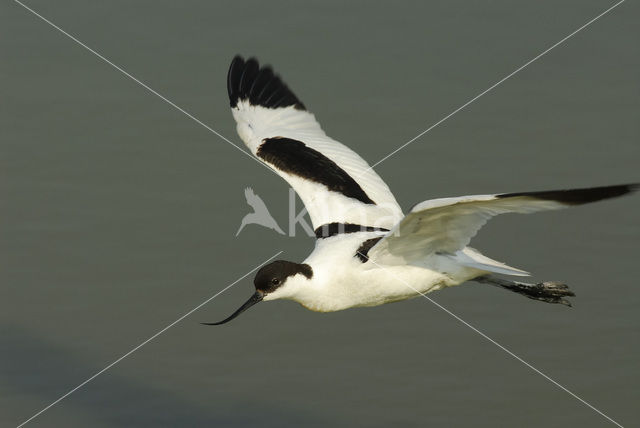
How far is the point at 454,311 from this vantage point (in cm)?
782

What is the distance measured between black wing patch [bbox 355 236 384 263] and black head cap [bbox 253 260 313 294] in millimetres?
338

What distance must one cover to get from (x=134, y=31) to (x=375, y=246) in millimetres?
5029

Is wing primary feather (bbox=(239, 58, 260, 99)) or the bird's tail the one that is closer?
the bird's tail

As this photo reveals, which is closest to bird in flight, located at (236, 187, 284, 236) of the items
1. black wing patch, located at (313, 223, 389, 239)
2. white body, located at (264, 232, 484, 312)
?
black wing patch, located at (313, 223, 389, 239)

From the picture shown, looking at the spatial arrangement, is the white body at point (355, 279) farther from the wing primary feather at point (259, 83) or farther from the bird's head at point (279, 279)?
the wing primary feather at point (259, 83)

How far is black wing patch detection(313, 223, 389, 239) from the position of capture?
7.00 metres

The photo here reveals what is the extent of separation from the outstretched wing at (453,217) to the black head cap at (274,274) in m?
0.41

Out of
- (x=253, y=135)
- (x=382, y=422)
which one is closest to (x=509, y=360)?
(x=382, y=422)

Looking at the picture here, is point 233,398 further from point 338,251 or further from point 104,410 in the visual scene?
point 338,251

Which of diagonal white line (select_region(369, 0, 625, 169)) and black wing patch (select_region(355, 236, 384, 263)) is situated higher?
diagonal white line (select_region(369, 0, 625, 169))

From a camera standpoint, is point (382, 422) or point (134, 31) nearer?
point (382, 422)

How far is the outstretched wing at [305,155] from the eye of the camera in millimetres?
7316

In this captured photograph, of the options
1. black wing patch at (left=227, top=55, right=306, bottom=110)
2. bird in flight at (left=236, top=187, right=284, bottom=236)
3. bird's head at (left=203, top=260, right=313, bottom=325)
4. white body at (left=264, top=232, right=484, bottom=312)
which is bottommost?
white body at (left=264, top=232, right=484, bottom=312)

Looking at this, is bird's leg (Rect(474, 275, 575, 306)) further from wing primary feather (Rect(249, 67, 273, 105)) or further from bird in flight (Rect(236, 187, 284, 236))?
wing primary feather (Rect(249, 67, 273, 105))
